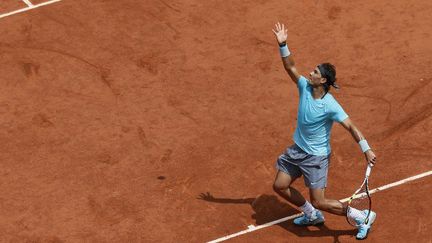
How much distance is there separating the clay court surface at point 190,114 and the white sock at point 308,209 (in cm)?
33

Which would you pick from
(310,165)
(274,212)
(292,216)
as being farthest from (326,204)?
(274,212)

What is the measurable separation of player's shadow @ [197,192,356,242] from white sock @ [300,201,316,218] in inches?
11.9

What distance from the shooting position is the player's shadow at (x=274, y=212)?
13875 millimetres

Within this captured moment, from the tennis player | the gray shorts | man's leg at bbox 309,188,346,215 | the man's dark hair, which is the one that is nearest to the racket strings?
the tennis player

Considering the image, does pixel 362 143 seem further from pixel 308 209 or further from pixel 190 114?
pixel 190 114

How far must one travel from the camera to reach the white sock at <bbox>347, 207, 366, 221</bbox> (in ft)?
43.5

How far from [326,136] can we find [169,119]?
12.8 feet

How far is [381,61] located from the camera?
1745cm

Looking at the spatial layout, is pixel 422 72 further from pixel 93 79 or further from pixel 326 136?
pixel 93 79

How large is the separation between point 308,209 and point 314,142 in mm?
1147

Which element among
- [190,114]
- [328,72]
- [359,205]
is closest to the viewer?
[328,72]

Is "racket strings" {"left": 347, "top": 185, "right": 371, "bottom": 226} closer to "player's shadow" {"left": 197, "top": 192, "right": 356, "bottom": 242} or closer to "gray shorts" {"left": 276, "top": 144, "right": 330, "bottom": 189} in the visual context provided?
"player's shadow" {"left": 197, "top": 192, "right": 356, "bottom": 242}

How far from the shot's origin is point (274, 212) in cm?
1437

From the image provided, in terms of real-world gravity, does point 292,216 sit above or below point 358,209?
below
